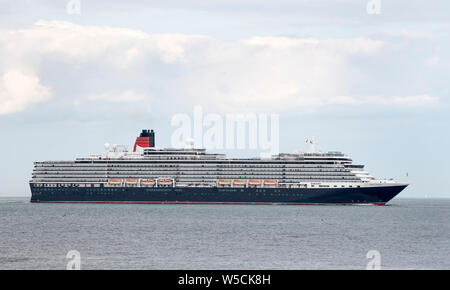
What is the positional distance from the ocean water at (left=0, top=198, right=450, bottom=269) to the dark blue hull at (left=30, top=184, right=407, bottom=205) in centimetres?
3317

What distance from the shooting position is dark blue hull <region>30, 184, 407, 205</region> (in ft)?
384

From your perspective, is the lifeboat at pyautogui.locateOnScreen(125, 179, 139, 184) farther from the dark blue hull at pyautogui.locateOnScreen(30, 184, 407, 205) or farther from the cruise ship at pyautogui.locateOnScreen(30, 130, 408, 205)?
the dark blue hull at pyautogui.locateOnScreen(30, 184, 407, 205)

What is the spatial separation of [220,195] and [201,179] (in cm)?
447

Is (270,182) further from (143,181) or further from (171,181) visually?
(143,181)

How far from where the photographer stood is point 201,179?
124188 mm

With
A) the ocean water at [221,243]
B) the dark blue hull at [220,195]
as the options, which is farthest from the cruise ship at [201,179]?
the ocean water at [221,243]

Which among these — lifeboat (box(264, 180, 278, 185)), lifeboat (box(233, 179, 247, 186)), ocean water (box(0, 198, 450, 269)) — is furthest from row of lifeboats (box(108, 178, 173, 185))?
ocean water (box(0, 198, 450, 269))

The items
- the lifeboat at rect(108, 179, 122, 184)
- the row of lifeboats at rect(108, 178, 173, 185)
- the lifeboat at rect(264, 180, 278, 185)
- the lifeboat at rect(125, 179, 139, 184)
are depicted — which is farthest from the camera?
the lifeboat at rect(108, 179, 122, 184)

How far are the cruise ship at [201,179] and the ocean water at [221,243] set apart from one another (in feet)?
111

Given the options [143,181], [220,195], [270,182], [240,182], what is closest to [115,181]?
[143,181]

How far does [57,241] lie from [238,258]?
16056 mm

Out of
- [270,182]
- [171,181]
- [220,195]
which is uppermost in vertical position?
[171,181]
